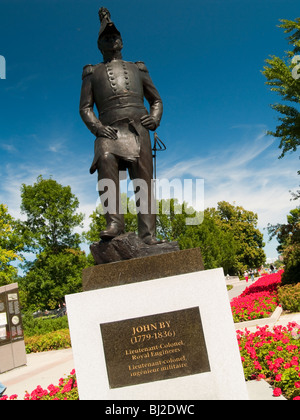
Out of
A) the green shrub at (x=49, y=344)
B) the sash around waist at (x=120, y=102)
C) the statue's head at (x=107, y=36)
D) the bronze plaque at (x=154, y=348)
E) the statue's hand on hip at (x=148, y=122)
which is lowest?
the green shrub at (x=49, y=344)

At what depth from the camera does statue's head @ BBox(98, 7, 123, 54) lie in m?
4.56

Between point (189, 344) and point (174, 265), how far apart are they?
2.54 ft

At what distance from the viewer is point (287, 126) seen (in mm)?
14367

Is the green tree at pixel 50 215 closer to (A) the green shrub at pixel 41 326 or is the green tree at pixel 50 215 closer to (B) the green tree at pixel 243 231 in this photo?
(A) the green shrub at pixel 41 326

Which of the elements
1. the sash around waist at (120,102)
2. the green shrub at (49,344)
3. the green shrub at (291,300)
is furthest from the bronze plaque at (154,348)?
the green shrub at (49,344)

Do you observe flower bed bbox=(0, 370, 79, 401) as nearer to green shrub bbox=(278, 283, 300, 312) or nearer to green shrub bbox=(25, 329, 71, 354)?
green shrub bbox=(278, 283, 300, 312)

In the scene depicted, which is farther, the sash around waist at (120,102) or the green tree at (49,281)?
the green tree at (49,281)

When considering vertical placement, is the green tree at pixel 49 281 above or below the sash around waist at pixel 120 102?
below

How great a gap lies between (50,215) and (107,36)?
72.0 ft

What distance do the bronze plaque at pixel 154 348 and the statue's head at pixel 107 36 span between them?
3.50m

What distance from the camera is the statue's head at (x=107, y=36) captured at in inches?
180

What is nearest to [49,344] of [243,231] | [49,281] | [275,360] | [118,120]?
[49,281]

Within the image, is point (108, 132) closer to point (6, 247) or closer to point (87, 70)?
point (87, 70)
